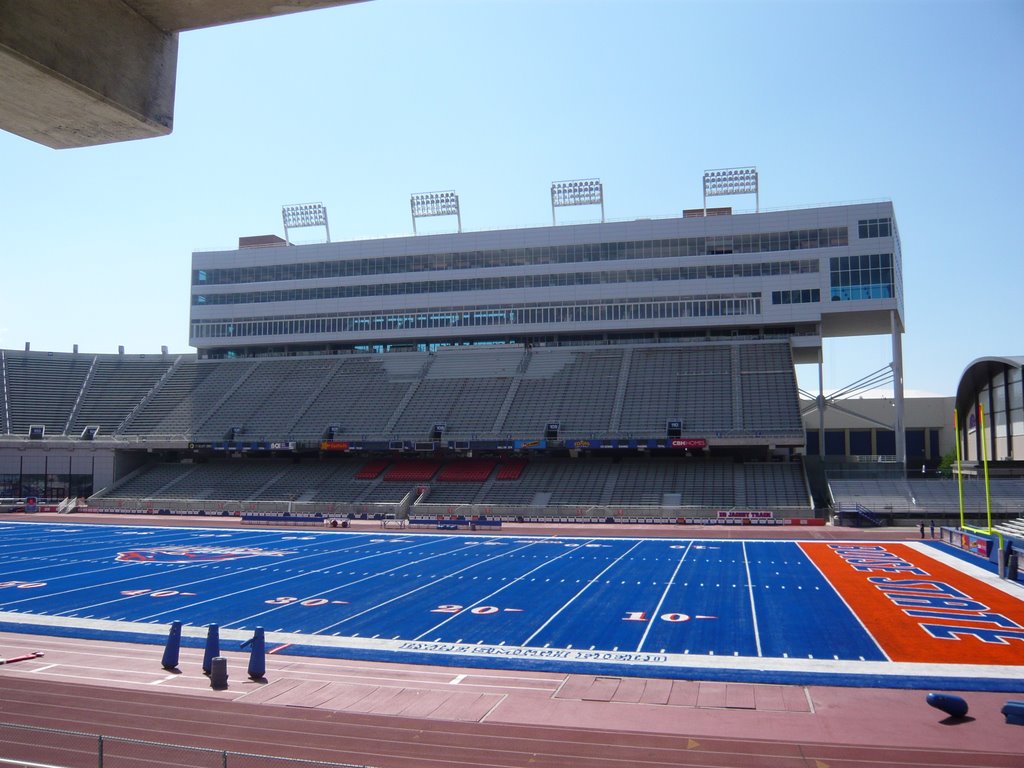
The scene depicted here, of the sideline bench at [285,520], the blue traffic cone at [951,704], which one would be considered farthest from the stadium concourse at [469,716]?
the sideline bench at [285,520]

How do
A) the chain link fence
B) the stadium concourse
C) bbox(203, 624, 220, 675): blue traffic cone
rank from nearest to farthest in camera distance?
the chain link fence < the stadium concourse < bbox(203, 624, 220, 675): blue traffic cone

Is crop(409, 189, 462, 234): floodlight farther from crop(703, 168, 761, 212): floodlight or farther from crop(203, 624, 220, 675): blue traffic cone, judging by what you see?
crop(203, 624, 220, 675): blue traffic cone

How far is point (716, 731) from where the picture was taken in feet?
35.8

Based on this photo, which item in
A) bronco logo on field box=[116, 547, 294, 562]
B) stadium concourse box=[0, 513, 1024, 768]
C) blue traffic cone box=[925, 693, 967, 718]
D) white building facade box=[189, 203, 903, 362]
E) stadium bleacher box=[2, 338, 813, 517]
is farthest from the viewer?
white building facade box=[189, 203, 903, 362]

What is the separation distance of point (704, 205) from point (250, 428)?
1474 inches

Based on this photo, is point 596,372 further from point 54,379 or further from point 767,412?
point 54,379

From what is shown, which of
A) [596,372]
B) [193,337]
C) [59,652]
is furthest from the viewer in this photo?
[193,337]

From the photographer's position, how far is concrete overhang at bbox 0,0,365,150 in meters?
3.84

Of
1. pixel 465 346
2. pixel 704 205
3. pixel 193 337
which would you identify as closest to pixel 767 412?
pixel 704 205

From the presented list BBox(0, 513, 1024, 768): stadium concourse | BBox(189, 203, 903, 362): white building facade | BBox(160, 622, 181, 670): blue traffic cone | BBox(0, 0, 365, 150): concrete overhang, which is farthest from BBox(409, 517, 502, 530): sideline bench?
BBox(0, 0, 365, 150): concrete overhang

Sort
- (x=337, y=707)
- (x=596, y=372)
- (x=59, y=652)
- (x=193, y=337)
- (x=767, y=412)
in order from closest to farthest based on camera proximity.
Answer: (x=337, y=707), (x=59, y=652), (x=767, y=412), (x=596, y=372), (x=193, y=337)

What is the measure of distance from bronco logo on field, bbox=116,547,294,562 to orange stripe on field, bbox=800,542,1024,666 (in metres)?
21.1

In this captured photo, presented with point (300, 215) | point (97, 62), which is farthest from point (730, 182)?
point (97, 62)

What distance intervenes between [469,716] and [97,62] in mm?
10230
